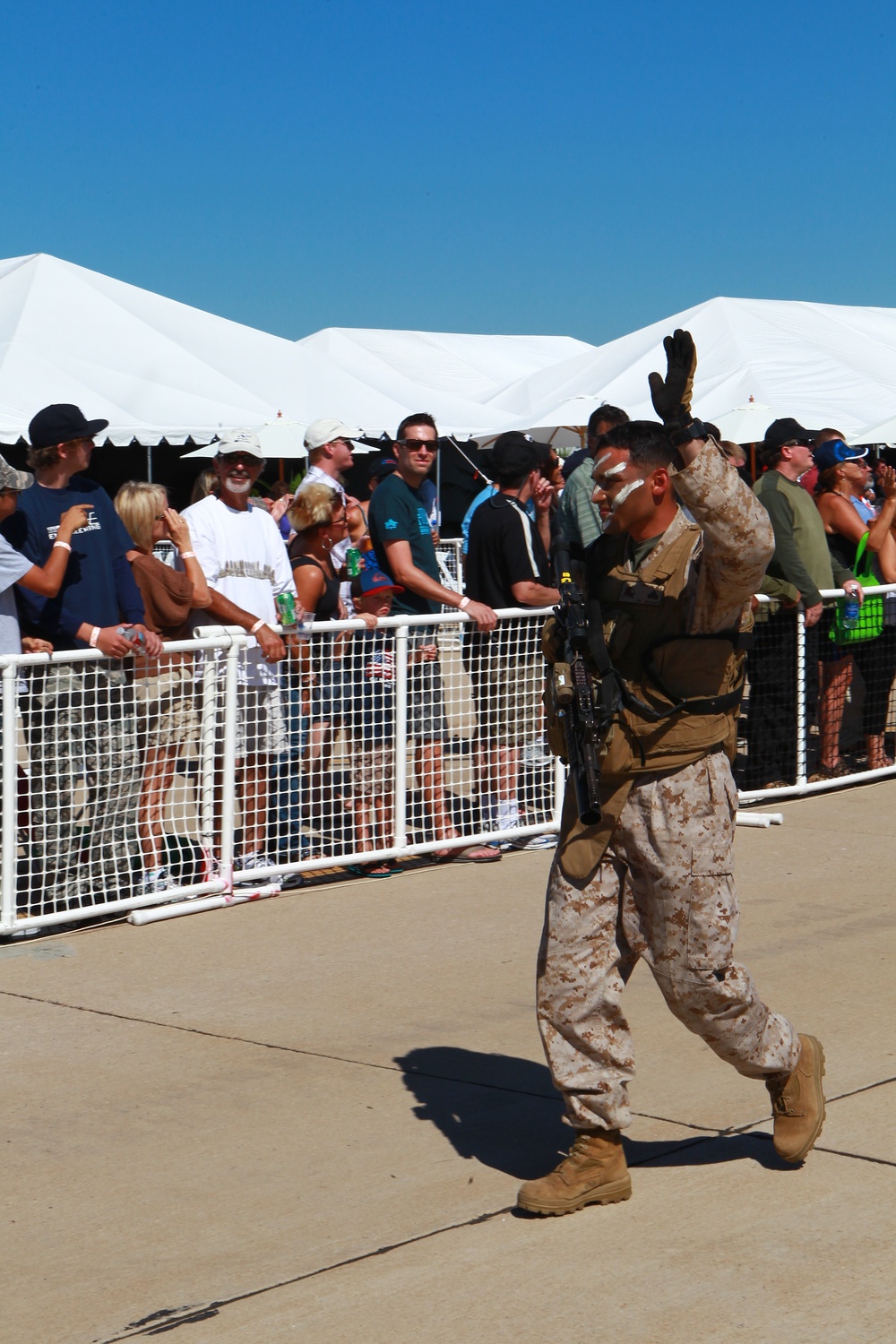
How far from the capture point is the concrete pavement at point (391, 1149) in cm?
325


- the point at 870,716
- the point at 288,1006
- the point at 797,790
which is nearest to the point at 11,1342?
the point at 288,1006

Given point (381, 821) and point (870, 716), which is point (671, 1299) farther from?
point (870, 716)

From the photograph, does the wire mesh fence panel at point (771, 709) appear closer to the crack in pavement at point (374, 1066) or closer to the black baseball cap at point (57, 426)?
the black baseball cap at point (57, 426)

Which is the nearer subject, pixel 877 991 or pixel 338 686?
pixel 877 991

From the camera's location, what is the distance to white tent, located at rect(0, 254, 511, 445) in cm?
1569

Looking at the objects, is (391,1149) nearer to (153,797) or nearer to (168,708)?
(153,797)

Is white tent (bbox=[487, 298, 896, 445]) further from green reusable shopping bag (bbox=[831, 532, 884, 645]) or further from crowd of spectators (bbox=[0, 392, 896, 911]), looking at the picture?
crowd of spectators (bbox=[0, 392, 896, 911])

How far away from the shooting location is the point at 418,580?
7.41 metres

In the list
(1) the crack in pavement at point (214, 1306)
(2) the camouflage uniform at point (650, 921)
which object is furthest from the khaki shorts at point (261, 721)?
(1) the crack in pavement at point (214, 1306)

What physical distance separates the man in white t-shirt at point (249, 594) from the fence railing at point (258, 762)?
0.06ft

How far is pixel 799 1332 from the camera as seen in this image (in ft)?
10.1

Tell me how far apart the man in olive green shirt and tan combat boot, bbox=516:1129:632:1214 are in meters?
5.36

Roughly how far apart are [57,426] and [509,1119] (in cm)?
351

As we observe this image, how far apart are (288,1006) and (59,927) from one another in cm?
147
